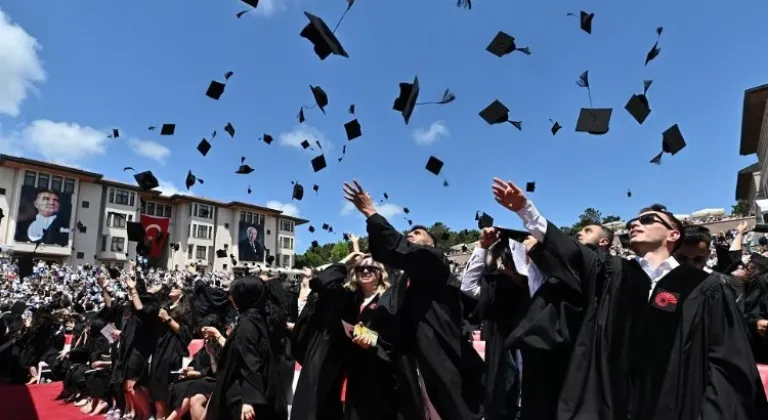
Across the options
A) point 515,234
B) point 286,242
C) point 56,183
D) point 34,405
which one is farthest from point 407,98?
point 286,242

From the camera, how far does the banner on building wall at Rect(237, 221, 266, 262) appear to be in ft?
201

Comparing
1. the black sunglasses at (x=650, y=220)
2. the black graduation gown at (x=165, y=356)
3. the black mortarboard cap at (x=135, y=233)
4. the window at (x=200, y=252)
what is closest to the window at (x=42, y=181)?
the window at (x=200, y=252)

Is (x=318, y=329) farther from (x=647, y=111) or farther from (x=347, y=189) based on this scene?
(x=647, y=111)

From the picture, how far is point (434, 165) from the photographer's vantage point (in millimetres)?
6230

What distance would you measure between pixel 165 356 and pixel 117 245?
51.6m

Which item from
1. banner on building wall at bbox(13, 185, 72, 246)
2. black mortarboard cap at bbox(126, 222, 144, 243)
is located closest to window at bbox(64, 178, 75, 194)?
banner on building wall at bbox(13, 185, 72, 246)

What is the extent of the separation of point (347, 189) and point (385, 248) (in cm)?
48


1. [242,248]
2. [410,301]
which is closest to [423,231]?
[410,301]

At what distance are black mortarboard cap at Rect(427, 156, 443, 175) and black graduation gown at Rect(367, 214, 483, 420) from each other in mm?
2911

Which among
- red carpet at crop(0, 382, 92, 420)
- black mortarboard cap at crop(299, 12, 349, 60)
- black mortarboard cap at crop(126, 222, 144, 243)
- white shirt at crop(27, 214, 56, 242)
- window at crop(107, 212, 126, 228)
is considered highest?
window at crop(107, 212, 126, 228)

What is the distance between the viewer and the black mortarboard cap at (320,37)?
5.11 meters

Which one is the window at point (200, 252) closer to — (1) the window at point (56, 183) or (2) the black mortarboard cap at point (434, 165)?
(1) the window at point (56, 183)

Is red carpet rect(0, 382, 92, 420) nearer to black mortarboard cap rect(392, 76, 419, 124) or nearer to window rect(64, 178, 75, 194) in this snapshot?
black mortarboard cap rect(392, 76, 419, 124)

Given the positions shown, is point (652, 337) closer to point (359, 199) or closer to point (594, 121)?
point (359, 199)
